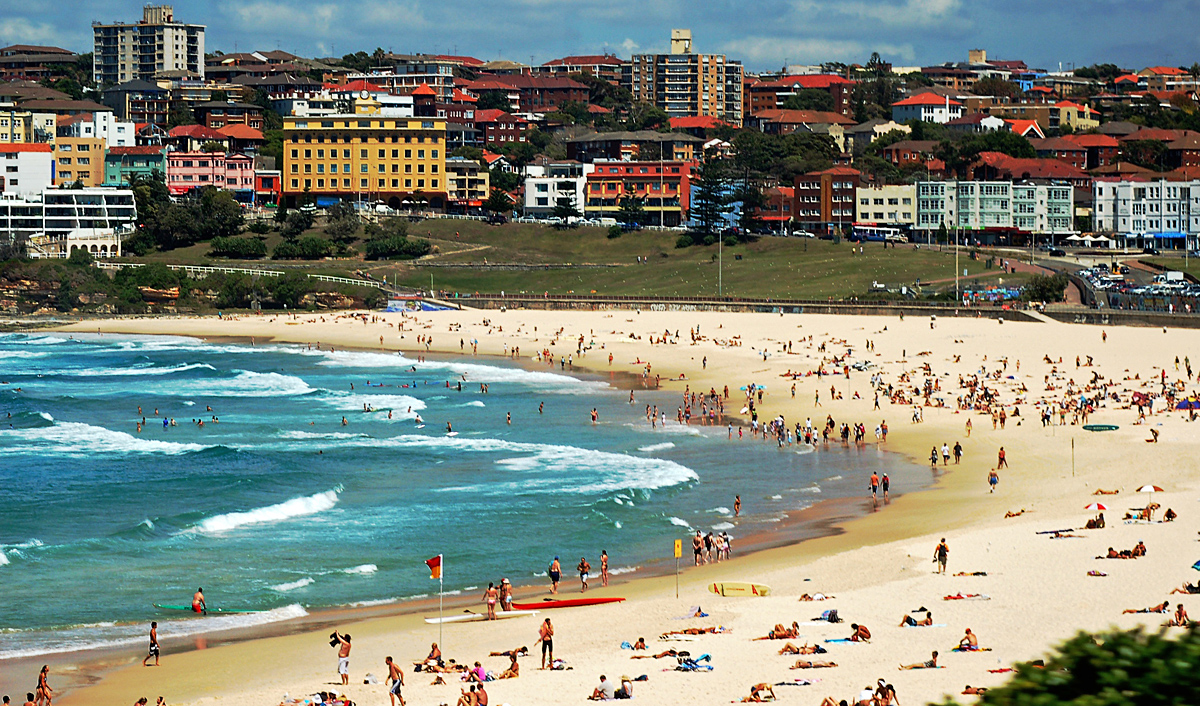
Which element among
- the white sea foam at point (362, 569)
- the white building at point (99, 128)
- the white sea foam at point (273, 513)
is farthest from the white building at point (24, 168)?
the white sea foam at point (362, 569)

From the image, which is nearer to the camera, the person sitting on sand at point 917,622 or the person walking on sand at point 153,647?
the person walking on sand at point 153,647

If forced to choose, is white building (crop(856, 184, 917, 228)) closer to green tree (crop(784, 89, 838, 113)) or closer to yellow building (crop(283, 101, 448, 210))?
yellow building (crop(283, 101, 448, 210))

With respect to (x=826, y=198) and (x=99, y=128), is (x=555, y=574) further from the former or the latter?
(x=99, y=128)

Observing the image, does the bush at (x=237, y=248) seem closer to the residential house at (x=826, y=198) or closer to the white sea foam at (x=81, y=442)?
the residential house at (x=826, y=198)

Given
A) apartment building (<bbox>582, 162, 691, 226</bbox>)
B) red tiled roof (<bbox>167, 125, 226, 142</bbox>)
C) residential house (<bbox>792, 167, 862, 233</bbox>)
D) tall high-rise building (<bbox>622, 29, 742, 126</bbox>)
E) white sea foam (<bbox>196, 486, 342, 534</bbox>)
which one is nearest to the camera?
white sea foam (<bbox>196, 486, 342, 534</bbox>)

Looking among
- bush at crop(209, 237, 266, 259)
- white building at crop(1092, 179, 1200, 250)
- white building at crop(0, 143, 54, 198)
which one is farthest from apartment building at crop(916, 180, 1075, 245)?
white building at crop(0, 143, 54, 198)

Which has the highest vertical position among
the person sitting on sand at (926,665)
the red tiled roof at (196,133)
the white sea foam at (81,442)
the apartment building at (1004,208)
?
the red tiled roof at (196,133)
